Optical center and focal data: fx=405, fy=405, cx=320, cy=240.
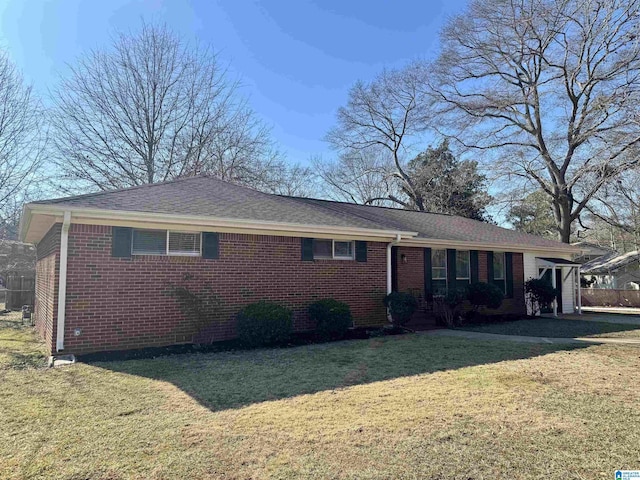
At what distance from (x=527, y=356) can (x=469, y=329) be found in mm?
3895

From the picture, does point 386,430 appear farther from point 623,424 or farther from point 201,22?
point 201,22

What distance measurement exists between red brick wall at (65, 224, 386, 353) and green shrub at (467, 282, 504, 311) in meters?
4.01

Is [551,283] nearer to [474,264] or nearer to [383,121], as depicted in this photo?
[474,264]

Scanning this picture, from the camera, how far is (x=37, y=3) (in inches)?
490

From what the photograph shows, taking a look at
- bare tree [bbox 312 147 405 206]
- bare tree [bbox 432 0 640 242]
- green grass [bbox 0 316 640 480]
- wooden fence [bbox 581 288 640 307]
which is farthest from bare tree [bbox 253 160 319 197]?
wooden fence [bbox 581 288 640 307]

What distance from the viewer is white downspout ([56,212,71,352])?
7.02 metres

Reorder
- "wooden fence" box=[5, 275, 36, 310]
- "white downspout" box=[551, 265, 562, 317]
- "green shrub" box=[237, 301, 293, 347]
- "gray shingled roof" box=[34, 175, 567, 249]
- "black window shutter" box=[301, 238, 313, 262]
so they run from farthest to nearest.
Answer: "wooden fence" box=[5, 275, 36, 310]
"white downspout" box=[551, 265, 562, 317]
"black window shutter" box=[301, 238, 313, 262]
"green shrub" box=[237, 301, 293, 347]
"gray shingled roof" box=[34, 175, 567, 249]

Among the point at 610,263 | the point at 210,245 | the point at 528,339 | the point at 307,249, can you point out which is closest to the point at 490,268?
the point at 528,339

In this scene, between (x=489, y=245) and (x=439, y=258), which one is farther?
(x=489, y=245)

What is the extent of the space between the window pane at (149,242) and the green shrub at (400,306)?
18.7 ft

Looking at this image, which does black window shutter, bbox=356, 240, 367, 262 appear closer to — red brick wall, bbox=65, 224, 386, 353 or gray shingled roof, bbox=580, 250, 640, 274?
red brick wall, bbox=65, 224, 386, 353

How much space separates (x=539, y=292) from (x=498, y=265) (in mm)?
1680

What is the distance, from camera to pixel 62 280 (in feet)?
23.3

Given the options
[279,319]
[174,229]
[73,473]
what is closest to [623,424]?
[73,473]
